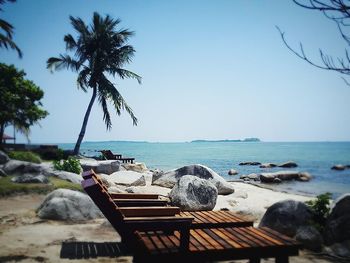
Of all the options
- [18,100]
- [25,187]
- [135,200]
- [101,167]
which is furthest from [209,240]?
[18,100]

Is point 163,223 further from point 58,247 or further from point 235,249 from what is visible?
point 58,247

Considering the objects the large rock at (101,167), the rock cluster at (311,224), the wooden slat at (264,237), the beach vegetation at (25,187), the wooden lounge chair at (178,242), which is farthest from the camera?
the large rock at (101,167)

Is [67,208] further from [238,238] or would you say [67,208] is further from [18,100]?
[18,100]

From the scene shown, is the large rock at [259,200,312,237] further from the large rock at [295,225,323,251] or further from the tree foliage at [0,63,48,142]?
the tree foliage at [0,63,48,142]

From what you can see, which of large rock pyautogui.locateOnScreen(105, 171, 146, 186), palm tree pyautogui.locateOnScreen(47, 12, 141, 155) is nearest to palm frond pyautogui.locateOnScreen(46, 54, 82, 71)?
palm tree pyautogui.locateOnScreen(47, 12, 141, 155)

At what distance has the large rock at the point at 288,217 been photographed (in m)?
6.17

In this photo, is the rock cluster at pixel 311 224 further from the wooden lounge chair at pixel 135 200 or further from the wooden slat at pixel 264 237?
the wooden lounge chair at pixel 135 200

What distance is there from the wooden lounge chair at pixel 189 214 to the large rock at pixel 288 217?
204 cm

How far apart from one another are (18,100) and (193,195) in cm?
2696

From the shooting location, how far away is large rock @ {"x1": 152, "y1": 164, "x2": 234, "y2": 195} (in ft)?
43.1

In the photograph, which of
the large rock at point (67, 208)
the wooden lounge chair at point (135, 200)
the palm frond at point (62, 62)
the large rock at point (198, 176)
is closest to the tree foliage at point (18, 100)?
the palm frond at point (62, 62)

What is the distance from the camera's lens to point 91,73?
2555 cm

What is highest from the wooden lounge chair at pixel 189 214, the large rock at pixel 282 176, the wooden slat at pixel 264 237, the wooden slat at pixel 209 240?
the wooden lounge chair at pixel 189 214

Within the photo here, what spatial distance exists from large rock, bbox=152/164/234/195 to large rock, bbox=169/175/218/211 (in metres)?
4.17
